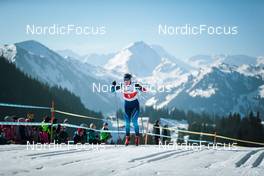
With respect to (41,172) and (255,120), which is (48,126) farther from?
(255,120)

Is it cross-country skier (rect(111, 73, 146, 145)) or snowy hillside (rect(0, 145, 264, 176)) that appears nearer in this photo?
snowy hillside (rect(0, 145, 264, 176))

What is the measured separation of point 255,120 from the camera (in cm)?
14688

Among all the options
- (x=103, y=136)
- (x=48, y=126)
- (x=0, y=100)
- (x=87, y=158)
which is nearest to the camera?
(x=87, y=158)

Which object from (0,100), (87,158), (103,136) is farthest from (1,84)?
(87,158)

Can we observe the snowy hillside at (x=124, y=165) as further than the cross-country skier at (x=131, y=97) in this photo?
No

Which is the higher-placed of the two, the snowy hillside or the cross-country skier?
the cross-country skier

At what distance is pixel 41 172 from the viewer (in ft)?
18.6

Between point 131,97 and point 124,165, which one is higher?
point 131,97

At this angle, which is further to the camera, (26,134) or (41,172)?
(26,134)

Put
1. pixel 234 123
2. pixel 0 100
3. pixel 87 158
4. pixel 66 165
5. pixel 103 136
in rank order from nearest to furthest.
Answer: pixel 66 165, pixel 87 158, pixel 103 136, pixel 0 100, pixel 234 123

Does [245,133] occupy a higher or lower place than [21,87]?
lower

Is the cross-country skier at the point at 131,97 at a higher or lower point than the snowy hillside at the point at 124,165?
higher

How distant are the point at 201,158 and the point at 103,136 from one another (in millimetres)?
10815

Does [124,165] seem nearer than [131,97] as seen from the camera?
Yes
